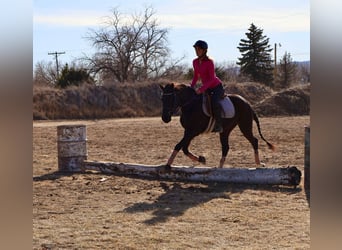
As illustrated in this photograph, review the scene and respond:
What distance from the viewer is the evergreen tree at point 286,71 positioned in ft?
107

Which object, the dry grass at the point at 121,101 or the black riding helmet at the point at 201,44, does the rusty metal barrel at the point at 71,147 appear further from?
the dry grass at the point at 121,101

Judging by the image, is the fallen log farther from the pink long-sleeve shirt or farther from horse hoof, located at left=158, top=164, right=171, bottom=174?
the pink long-sleeve shirt

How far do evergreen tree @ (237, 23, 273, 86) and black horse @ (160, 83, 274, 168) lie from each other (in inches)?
1005

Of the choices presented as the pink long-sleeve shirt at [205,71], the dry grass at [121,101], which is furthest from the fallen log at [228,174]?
the dry grass at [121,101]

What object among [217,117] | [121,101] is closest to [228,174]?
[217,117]

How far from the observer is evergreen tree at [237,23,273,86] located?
3234 centimetres

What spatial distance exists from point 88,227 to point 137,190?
1688mm

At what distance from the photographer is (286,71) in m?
33.1

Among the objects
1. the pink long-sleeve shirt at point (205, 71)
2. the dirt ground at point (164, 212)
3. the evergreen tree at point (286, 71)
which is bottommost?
the dirt ground at point (164, 212)

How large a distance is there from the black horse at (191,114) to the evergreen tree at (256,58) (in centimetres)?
2552

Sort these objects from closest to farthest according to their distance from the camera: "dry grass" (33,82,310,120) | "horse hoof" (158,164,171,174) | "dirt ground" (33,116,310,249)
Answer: "dirt ground" (33,116,310,249)
"horse hoof" (158,164,171,174)
"dry grass" (33,82,310,120)

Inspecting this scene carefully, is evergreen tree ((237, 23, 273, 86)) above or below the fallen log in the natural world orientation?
above

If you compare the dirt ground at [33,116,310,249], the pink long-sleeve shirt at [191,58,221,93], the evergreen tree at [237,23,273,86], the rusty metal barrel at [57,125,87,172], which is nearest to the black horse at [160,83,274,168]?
the pink long-sleeve shirt at [191,58,221,93]
